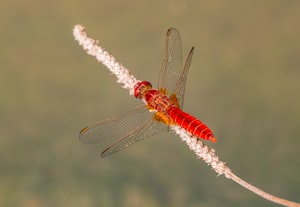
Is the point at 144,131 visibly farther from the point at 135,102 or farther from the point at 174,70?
the point at 135,102

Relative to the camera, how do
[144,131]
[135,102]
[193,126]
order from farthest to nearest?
[135,102] < [144,131] < [193,126]

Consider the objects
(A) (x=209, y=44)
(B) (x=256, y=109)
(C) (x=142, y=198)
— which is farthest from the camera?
(A) (x=209, y=44)

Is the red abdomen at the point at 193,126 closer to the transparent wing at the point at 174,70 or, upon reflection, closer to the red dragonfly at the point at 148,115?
the red dragonfly at the point at 148,115

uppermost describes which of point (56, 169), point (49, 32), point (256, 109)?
point (49, 32)

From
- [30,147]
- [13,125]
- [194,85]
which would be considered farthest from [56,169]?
[194,85]

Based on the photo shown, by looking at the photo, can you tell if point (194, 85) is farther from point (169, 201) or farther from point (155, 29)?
point (169, 201)

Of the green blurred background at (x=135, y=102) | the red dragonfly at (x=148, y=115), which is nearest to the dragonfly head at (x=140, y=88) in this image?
the red dragonfly at (x=148, y=115)

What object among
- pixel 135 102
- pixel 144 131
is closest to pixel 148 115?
pixel 144 131
